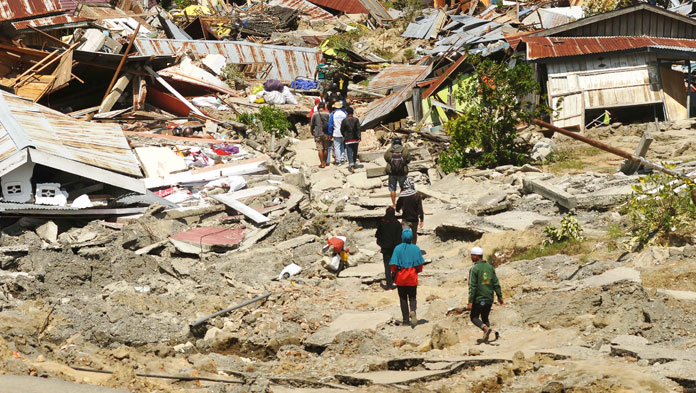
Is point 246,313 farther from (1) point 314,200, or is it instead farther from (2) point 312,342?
(1) point 314,200

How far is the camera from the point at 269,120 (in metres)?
21.9

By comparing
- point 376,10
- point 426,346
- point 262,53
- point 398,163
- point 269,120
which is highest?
point 376,10

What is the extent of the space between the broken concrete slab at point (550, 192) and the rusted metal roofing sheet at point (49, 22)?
1391 centimetres

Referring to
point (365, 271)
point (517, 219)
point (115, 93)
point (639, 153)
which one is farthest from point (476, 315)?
point (115, 93)

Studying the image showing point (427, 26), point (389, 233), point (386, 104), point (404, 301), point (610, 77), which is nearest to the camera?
point (404, 301)

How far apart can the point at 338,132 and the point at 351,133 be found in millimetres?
654

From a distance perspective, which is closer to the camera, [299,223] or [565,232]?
[565,232]

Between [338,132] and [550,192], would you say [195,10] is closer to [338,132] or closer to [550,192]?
[338,132]

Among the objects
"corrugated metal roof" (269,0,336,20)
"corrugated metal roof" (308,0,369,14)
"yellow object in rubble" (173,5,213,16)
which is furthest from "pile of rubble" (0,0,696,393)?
"corrugated metal roof" (308,0,369,14)

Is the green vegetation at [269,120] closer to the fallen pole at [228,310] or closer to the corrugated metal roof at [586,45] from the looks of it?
the corrugated metal roof at [586,45]

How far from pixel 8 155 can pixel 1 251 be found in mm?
2023

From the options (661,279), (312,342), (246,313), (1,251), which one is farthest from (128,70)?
(661,279)

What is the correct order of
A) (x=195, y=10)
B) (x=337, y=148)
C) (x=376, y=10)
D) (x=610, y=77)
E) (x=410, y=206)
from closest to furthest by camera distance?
(x=410, y=206)
(x=337, y=148)
(x=610, y=77)
(x=376, y=10)
(x=195, y=10)

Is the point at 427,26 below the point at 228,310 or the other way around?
the other way around
